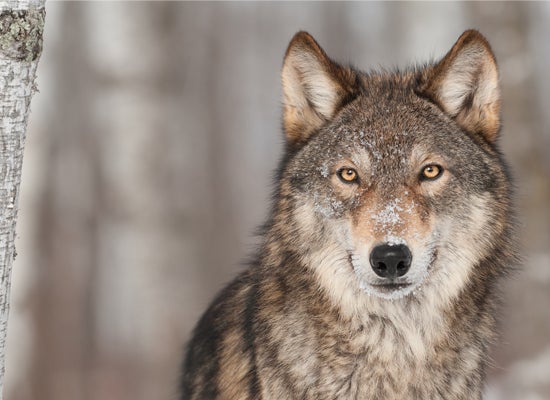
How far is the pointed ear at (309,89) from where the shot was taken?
14.1 ft

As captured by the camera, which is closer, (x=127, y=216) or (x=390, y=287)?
(x=390, y=287)

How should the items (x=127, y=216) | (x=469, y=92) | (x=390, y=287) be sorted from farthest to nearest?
(x=127, y=216)
(x=469, y=92)
(x=390, y=287)

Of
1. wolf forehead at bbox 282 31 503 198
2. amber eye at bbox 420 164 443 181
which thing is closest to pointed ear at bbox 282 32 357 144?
wolf forehead at bbox 282 31 503 198

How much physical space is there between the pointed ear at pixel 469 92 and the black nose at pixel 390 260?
3.06 feet

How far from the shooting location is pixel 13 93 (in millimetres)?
3195

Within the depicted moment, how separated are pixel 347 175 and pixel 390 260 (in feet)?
1.70

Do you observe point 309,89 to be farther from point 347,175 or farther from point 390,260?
point 390,260

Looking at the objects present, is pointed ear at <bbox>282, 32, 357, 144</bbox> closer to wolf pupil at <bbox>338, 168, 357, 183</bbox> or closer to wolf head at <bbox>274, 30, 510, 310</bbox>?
wolf head at <bbox>274, 30, 510, 310</bbox>

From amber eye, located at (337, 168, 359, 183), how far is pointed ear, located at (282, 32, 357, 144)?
0.44m

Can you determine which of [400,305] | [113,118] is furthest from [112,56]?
[400,305]

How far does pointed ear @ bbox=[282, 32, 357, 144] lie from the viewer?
4.29m

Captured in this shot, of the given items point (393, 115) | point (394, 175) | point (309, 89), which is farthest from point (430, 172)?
point (309, 89)

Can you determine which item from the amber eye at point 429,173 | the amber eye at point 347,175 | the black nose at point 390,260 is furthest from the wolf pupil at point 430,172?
the black nose at point 390,260

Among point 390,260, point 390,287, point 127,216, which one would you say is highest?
point 390,260
